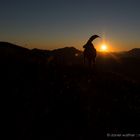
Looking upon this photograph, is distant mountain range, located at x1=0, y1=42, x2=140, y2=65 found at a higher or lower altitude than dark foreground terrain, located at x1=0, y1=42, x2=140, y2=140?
higher

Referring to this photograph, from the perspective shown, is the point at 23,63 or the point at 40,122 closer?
the point at 40,122

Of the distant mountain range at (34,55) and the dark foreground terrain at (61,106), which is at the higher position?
the distant mountain range at (34,55)

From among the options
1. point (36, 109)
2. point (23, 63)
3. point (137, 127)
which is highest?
point (23, 63)

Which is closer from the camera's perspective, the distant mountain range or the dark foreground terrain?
the dark foreground terrain

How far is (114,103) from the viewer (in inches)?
584

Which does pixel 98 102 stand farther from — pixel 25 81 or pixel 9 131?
pixel 9 131

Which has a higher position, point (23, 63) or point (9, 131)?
point (23, 63)

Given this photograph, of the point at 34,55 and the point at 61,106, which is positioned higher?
the point at 34,55

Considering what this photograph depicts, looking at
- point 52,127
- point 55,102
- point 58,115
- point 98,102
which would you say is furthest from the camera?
point 98,102

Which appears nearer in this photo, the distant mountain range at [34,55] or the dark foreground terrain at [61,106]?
the dark foreground terrain at [61,106]

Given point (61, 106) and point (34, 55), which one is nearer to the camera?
point (61, 106)

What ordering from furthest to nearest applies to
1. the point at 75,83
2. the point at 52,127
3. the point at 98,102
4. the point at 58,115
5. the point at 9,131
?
the point at 75,83, the point at 98,102, the point at 58,115, the point at 52,127, the point at 9,131

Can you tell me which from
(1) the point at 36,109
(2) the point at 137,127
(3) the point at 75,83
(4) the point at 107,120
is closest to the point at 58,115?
(1) the point at 36,109

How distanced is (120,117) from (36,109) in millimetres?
3661
